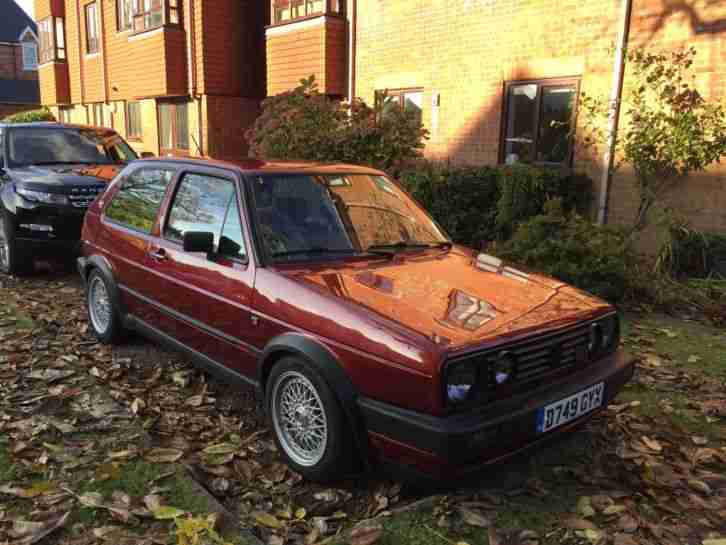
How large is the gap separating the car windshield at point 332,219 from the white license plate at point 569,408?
1.41 meters

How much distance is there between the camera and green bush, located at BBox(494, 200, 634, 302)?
6.25m

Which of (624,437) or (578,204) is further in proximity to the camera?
(578,204)

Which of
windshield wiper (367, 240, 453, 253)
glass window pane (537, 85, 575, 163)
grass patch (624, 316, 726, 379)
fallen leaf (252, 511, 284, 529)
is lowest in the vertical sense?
fallen leaf (252, 511, 284, 529)

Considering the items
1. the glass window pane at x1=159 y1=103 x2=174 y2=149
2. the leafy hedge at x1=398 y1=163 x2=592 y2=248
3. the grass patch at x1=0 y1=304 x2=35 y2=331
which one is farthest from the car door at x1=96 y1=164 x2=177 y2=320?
the glass window pane at x1=159 y1=103 x2=174 y2=149

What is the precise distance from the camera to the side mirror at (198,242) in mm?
3672

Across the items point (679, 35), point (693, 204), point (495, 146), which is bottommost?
point (693, 204)

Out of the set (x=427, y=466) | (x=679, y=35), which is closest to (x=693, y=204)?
(x=679, y=35)

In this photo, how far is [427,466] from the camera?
8.84 feet

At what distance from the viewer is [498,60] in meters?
9.95

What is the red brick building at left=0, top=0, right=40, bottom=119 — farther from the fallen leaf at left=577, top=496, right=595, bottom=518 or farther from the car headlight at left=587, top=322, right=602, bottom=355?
the fallen leaf at left=577, top=496, right=595, bottom=518

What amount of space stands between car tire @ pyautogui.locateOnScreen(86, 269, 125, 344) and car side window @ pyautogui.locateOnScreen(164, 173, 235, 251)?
1.12m

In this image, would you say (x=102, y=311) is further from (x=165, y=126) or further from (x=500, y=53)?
(x=165, y=126)

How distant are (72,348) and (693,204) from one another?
7212mm

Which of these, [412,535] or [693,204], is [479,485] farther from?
[693,204]
